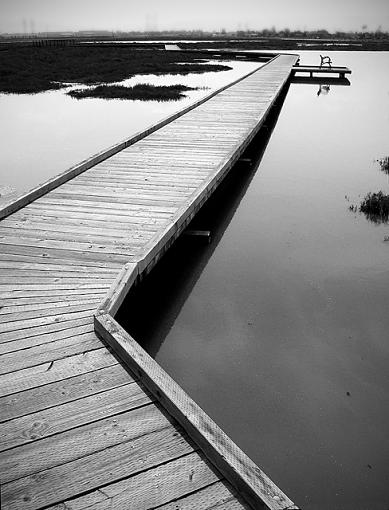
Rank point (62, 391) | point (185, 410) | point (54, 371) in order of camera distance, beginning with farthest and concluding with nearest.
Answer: point (54, 371)
point (62, 391)
point (185, 410)

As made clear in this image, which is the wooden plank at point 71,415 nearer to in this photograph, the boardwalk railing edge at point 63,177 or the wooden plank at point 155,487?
the wooden plank at point 155,487

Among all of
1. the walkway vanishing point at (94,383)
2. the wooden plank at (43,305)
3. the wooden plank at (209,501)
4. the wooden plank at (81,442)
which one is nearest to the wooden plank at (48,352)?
the walkway vanishing point at (94,383)

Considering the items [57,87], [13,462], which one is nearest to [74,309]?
[13,462]

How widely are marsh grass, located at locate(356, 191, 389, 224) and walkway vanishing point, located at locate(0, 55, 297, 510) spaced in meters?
3.60

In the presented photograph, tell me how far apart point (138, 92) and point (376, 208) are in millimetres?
13933

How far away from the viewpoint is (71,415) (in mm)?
2693

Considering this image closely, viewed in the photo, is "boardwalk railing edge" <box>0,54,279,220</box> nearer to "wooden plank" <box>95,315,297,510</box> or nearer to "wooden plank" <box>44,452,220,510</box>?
"wooden plank" <box>95,315,297,510</box>

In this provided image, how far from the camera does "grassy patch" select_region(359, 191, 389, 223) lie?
8.02 meters

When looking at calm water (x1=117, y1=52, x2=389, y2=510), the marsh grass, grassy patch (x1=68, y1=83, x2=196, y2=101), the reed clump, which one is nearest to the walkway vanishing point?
calm water (x1=117, y1=52, x2=389, y2=510)

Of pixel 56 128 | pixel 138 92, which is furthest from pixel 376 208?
pixel 138 92

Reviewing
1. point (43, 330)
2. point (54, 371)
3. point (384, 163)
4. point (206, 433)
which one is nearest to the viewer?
point (206, 433)

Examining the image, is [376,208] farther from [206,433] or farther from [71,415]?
[71,415]

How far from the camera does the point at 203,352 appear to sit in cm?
450

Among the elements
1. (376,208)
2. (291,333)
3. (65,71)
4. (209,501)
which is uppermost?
(65,71)
